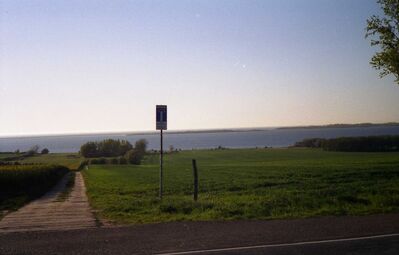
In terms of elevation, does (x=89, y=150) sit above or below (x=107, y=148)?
below

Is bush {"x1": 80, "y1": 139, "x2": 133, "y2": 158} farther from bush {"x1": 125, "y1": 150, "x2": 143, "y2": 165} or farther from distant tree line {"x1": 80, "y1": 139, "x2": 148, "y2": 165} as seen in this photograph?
bush {"x1": 125, "y1": 150, "x2": 143, "y2": 165}

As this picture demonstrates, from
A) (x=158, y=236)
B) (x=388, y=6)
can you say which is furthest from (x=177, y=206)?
(x=388, y=6)

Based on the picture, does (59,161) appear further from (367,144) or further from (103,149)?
(367,144)

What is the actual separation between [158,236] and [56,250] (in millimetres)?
2067

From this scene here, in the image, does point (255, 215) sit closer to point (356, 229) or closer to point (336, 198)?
point (356, 229)

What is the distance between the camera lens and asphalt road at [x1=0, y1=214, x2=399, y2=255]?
8210 mm

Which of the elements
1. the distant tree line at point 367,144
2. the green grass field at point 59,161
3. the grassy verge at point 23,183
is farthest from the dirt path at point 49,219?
the distant tree line at point 367,144

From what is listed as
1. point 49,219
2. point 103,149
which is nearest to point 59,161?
point 103,149

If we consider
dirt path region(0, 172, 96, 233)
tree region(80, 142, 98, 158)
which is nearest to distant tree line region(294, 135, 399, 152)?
tree region(80, 142, 98, 158)

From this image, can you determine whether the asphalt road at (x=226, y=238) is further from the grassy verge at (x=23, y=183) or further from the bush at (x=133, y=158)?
the bush at (x=133, y=158)

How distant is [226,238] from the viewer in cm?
912

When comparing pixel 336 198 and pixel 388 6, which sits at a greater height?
pixel 388 6

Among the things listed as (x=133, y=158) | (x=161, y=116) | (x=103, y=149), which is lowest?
(x=133, y=158)

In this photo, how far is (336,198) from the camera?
1509 centimetres
